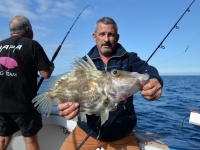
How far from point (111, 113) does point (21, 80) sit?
5.50ft

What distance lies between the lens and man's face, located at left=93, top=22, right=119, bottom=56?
12.2ft

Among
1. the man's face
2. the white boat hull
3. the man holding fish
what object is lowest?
the white boat hull

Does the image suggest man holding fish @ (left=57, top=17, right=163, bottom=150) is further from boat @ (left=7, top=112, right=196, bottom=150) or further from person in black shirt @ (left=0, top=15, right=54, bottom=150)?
person in black shirt @ (left=0, top=15, right=54, bottom=150)

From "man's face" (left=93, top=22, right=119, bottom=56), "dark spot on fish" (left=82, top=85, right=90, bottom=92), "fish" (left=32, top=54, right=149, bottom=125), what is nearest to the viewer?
"fish" (left=32, top=54, right=149, bottom=125)

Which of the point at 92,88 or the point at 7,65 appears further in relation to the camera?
the point at 7,65

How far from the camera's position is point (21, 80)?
159 inches

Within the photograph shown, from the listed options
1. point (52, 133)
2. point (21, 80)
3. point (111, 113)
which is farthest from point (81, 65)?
point (52, 133)

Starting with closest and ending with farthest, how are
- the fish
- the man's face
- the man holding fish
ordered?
1. the fish
2. the man holding fish
3. the man's face

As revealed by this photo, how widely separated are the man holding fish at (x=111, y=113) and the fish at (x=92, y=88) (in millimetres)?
753

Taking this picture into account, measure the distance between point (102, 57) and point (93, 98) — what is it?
1.41 m

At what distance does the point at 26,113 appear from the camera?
4133mm

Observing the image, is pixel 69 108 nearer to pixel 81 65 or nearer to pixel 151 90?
pixel 81 65

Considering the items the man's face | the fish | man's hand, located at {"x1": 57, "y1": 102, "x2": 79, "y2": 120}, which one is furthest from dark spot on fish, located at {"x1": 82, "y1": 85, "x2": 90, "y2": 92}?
the man's face

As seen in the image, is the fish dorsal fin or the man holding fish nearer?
the fish dorsal fin
